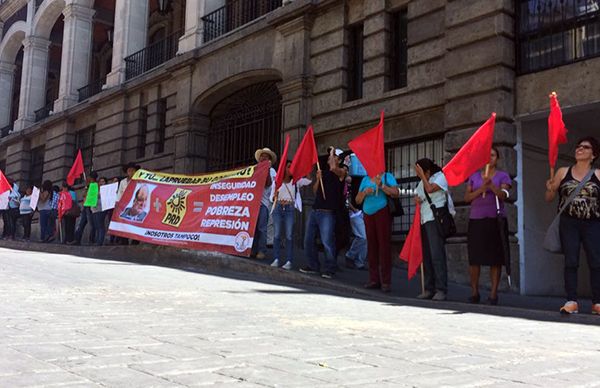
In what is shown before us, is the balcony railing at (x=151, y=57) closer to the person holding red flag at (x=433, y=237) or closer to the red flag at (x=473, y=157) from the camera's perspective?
the person holding red flag at (x=433, y=237)

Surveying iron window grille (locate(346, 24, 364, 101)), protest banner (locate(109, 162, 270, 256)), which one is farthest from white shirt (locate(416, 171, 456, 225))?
iron window grille (locate(346, 24, 364, 101))

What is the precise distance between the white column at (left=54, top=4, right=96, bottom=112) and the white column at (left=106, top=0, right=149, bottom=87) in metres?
3.82

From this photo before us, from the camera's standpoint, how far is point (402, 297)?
297 inches

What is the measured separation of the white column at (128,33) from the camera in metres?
22.5

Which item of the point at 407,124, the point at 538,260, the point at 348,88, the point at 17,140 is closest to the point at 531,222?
the point at 538,260

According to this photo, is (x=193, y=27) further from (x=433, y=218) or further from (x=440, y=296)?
(x=440, y=296)

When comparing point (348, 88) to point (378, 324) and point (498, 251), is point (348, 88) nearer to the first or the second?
point (498, 251)

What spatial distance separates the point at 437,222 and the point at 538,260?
3.65 metres

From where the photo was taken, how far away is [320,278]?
27.8ft

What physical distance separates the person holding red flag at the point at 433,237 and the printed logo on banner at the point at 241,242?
3.57 meters

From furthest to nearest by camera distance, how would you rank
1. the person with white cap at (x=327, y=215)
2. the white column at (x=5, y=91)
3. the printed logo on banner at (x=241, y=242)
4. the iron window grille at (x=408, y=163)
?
the white column at (x=5, y=91)
the iron window grille at (x=408, y=163)
the printed logo on banner at (x=241, y=242)
the person with white cap at (x=327, y=215)

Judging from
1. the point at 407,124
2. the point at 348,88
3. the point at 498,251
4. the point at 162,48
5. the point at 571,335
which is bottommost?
the point at 571,335

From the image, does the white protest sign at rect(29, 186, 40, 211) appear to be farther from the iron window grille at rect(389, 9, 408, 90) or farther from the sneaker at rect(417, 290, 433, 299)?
the sneaker at rect(417, 290, 433, 299)

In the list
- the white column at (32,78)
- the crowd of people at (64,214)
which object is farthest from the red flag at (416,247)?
the white column at (32,78)
